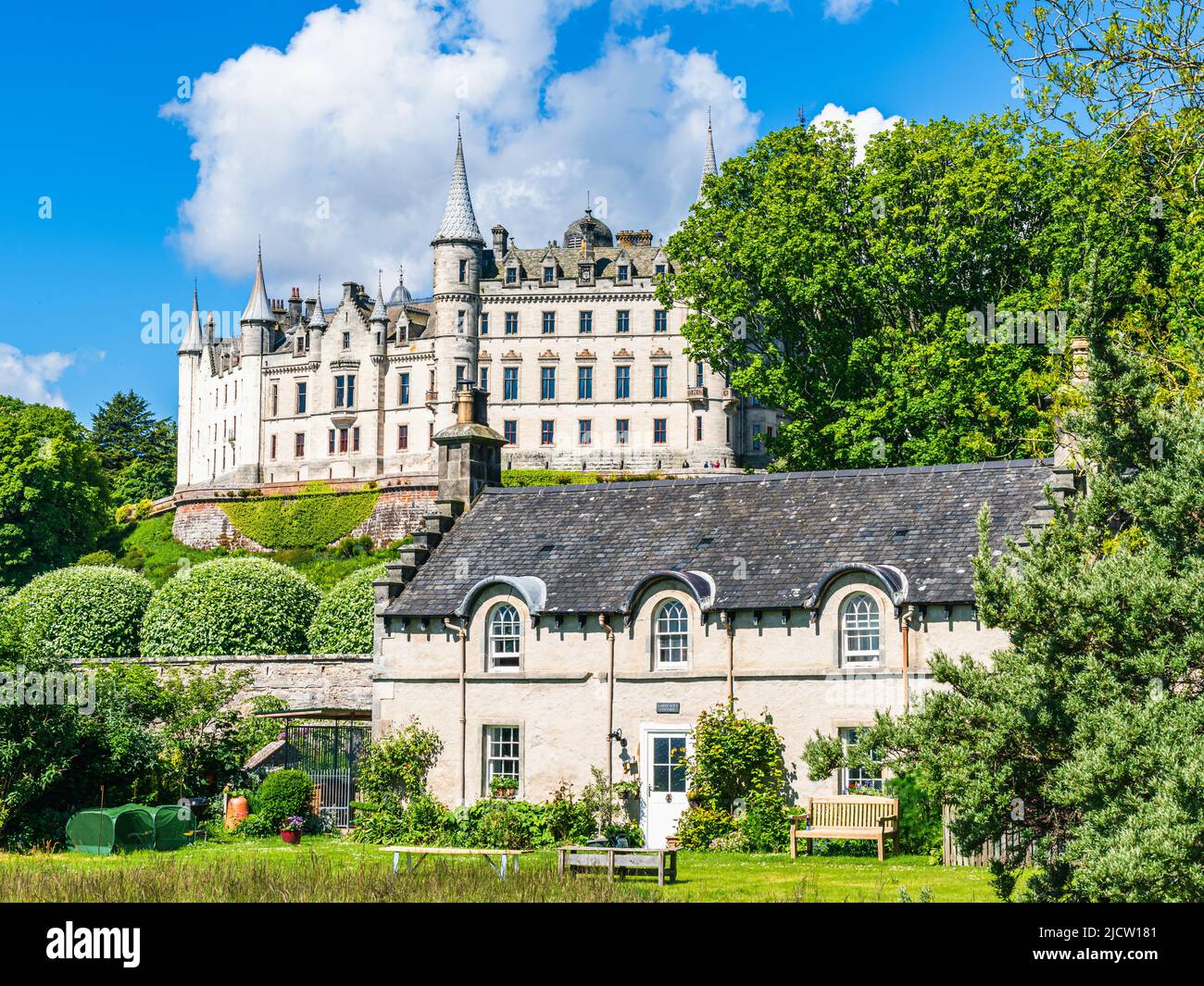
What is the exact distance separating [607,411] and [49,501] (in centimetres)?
3313

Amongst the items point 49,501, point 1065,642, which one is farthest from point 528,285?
point 1065,642

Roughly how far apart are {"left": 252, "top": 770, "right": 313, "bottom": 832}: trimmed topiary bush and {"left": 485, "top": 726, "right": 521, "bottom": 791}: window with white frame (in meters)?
3.55

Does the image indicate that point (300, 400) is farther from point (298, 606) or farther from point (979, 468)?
point (979, 468)

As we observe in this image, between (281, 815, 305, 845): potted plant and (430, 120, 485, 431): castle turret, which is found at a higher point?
(430, 120, 485, 431): castle turret

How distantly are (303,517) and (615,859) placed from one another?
2771 inches

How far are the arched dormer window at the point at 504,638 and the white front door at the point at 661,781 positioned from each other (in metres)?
3.27

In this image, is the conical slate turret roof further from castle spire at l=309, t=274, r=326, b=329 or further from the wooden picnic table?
the wooden picnic table

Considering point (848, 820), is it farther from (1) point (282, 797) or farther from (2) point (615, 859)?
(1) point (282, 797)

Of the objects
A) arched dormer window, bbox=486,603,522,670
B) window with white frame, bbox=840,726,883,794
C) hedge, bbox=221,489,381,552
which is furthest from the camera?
hedge, bbox=221,489,381,552

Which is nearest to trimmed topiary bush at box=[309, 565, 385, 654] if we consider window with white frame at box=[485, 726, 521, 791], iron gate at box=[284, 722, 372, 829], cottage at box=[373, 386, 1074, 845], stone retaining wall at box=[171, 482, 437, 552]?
iron gate at box=[284, 722, 372, 829]

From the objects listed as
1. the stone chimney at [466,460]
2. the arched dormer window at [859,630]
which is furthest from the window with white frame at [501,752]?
the arched dormer window at [859,630]

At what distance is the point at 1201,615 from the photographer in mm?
16406

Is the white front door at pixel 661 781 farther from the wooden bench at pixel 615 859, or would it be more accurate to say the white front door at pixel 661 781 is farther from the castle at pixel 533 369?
the castle at pixel 533 369

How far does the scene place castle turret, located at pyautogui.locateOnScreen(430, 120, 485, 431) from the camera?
96.2m
